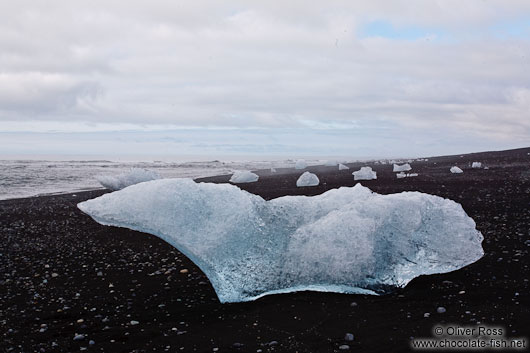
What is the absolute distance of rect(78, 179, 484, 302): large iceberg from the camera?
5.45 meters

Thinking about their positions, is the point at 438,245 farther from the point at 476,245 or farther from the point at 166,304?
the point at 166,304

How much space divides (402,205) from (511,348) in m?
2.52

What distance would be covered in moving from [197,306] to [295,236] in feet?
5.04

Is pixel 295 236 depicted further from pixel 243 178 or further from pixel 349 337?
pixel 243 178

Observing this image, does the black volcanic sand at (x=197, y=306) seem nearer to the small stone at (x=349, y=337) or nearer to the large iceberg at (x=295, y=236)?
the small stone at (x=349, y=337)

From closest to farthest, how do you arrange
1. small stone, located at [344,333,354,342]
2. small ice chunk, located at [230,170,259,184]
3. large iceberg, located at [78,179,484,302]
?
small stone, located at [344,333,354,342], large iceberg, located at [78,179,484,302], small ice chunk, located at [230,170,259,184]

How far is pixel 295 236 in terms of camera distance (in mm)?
5855

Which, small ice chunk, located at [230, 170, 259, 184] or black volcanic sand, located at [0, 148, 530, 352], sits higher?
small ice chunk, located at [230, 170, 259, 184]

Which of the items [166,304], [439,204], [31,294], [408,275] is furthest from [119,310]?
[439,204]

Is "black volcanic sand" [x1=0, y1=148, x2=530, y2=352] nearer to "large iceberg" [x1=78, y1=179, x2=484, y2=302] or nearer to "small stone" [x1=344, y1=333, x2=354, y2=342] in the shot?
"small stone" [x1=344, y1=333, x2=354, y2=342]

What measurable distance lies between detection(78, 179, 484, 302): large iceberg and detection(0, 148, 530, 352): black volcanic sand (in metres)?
0.21

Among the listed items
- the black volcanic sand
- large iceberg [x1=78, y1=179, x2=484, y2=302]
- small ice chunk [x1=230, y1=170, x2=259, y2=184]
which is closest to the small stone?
the black volcanic sand

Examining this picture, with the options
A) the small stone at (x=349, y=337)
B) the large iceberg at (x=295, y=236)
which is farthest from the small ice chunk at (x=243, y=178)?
the small stone at (x=349, y=337)

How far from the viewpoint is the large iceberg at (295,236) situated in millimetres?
5445
